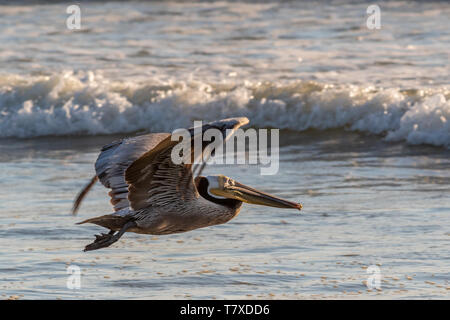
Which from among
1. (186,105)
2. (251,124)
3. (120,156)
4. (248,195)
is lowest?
(251,124)

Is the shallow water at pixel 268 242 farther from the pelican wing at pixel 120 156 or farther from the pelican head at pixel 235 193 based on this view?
the pelican wing at pixel 120 156

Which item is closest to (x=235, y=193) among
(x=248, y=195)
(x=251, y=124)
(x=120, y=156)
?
(x=248, y=195)

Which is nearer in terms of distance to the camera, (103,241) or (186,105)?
(103,241)

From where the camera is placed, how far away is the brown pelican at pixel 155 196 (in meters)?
6.84

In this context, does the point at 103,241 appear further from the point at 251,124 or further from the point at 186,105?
the point at 186,105

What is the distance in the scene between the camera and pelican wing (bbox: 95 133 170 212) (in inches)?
274

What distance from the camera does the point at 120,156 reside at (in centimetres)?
696

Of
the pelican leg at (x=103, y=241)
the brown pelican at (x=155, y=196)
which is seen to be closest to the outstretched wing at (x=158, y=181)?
the brown pelican at (x=155, y=196)

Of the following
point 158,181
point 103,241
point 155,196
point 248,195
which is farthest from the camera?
point 248,195

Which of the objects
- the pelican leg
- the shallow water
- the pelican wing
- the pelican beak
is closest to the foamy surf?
the shallow water

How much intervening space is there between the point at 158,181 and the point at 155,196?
167mm

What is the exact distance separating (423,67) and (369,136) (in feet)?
10.1
